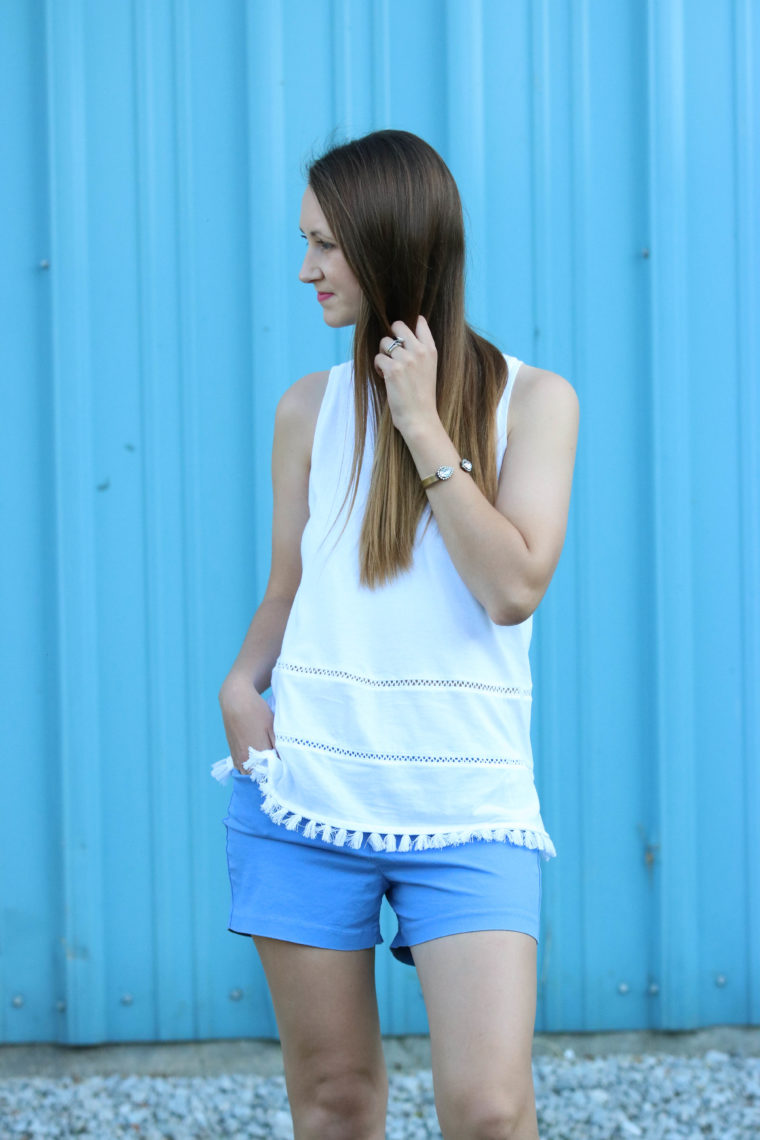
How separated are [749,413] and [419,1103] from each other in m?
1.80

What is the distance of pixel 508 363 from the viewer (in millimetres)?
1576

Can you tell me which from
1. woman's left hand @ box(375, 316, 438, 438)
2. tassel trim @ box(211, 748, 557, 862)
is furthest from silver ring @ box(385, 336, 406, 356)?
tassel trim @ box(211, 748, 557, 862)

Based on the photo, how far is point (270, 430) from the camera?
105 inches

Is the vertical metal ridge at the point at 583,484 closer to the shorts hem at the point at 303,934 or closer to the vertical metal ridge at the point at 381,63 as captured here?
the vertical metal ridge at the point at 381,63

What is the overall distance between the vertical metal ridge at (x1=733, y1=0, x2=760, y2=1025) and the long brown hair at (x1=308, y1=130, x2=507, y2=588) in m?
1.34

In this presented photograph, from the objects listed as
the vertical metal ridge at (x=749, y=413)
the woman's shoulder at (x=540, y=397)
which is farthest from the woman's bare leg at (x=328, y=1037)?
the vertical metal ridge at (x=749, y=413)

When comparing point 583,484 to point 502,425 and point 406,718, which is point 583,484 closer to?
point 502,425

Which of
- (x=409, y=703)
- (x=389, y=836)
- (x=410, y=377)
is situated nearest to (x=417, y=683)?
(x=409, y=703)

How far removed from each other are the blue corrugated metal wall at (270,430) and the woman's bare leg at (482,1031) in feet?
4.39

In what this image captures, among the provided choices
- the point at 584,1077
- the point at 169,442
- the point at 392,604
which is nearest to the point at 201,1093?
the point at 584,1077

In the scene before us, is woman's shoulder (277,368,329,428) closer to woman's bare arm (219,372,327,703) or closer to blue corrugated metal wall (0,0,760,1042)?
woman's bare arm (219,372,327,703)

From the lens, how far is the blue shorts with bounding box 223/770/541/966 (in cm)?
141

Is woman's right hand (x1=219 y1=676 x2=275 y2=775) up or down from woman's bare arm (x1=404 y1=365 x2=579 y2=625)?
down

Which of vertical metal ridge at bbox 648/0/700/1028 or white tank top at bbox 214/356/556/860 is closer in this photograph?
white tank top at bbox 214/356/556/860
